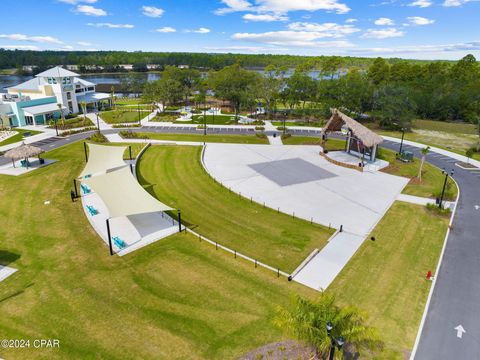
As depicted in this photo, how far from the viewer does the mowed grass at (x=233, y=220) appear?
25.7 meters

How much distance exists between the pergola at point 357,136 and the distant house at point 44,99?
56603mm

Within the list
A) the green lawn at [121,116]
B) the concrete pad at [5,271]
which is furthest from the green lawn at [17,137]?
the concrete pad at [5,271]

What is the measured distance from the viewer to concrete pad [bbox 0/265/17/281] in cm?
2204

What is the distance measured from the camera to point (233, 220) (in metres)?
30.5

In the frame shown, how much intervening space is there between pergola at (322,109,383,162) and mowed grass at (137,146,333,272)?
21.7m

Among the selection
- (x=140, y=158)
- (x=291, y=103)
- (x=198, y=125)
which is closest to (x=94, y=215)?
(x=140, y=158)

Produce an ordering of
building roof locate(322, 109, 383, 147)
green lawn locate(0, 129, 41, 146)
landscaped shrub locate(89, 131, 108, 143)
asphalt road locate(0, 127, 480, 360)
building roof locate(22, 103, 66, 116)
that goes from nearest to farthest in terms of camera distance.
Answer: asphalt road locate(0, 127, 480, 360)
building roof locate(322, 109, 383, 147)
green lawn locate(0, 129, 41, 146)
landscaped shrub locate(89, 131, 108, 143)
building roof locate(22, 103, 66, 116)

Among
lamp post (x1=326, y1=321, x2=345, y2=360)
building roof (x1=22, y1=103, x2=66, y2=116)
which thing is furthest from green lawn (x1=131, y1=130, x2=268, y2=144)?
lamp post (x1=326, y1=321, x2=345, y2=360)

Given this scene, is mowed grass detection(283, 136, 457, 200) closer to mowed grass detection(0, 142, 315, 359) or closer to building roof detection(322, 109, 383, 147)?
building roof detection(322, 109, 383, 147)

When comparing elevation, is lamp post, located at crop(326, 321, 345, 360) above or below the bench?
above

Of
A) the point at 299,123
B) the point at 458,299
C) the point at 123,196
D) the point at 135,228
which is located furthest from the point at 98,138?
the point at 458,299

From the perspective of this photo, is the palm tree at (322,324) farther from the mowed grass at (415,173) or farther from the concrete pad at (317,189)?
the mowed grass at (415,173)

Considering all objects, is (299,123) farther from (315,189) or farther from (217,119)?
(315,189)

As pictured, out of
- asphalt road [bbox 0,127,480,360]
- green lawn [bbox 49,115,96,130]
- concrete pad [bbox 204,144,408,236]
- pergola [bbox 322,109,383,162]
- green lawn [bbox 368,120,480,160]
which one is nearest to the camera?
asphalt road [bbox 0,127,480,360]
